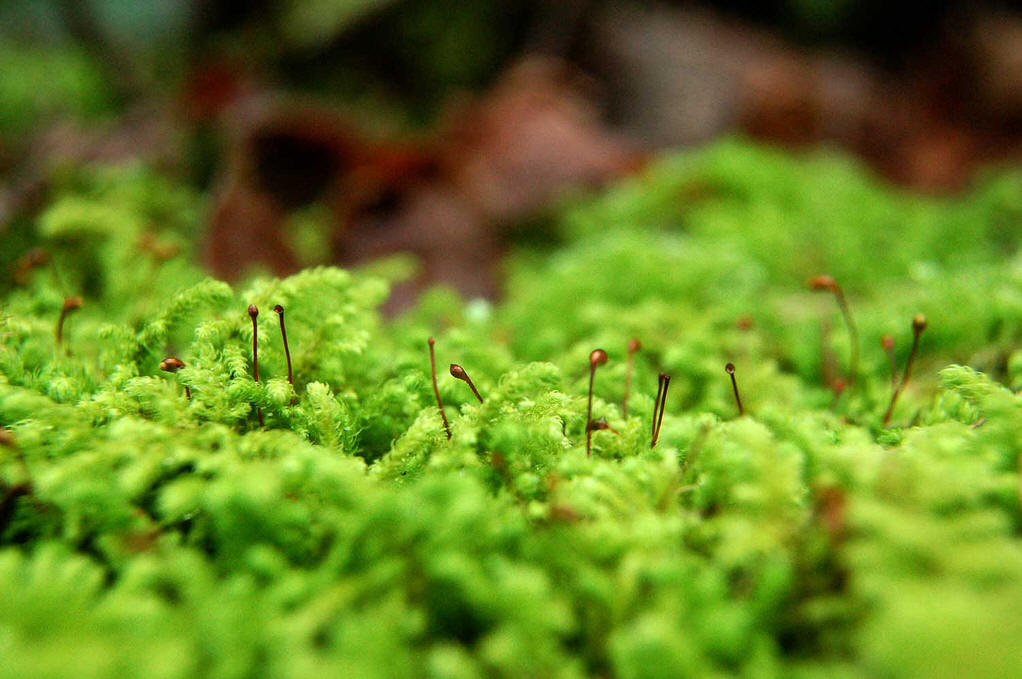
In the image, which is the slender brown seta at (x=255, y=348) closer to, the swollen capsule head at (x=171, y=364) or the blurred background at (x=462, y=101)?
the swollen capsule head at (x=171, y=364)

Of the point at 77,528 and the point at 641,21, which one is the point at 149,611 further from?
the point at 641,21

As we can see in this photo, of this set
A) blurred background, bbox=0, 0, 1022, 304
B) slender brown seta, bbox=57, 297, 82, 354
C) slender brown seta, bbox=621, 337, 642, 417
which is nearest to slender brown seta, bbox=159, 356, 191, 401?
slender brown seta, bbox=57, 297, 82, 354

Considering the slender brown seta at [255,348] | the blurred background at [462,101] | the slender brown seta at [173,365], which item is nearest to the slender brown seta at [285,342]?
the slender brown seta at [255,348]

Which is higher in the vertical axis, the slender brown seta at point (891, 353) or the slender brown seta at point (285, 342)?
the slender brown seta at point (285, 342)

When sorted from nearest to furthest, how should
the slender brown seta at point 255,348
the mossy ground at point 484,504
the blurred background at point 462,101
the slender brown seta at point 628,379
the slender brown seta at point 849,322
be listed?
the mossy ground at point 484,504, the slender brown seta at point 255,348, the slender brown seta at point 628,379, the slender brown seta at point 849,322, the blurred background at point 462,101

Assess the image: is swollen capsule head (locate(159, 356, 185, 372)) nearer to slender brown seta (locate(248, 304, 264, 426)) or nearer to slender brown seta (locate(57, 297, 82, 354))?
slender brown seta (locate(248, 304, 264, 426))

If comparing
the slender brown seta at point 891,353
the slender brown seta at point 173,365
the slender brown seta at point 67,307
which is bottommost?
the slender brown seta at point 891,353
